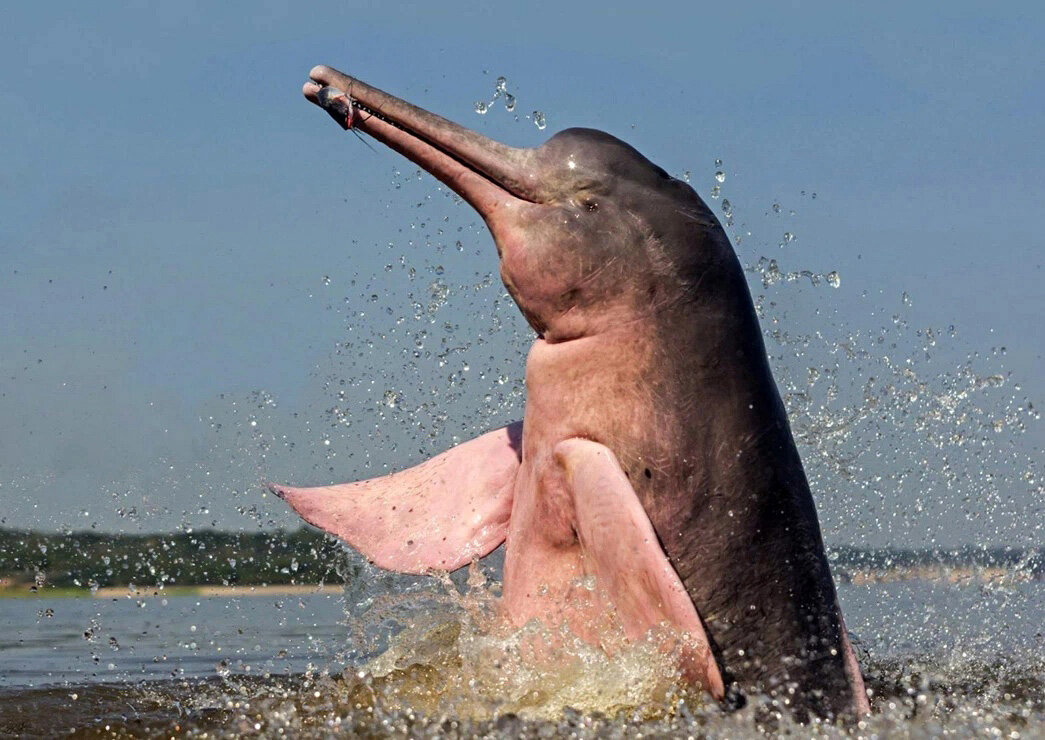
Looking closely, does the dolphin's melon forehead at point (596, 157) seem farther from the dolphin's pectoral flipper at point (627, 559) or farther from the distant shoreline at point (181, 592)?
the distant shoreline at point (181, 592)

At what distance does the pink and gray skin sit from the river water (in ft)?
0.86

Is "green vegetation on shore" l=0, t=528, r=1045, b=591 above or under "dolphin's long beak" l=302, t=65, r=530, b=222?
under

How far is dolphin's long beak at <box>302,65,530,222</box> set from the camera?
6352 mm

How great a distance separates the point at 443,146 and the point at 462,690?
248cm

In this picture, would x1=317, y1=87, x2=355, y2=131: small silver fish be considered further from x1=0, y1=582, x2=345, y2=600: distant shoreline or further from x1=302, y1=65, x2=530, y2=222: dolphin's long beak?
x1=0, y1=582, x2=345, y2=600: distant shoreline

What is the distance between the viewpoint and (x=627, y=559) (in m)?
5.58

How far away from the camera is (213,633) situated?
15641mm

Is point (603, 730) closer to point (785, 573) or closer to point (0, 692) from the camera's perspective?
point (785, 573)

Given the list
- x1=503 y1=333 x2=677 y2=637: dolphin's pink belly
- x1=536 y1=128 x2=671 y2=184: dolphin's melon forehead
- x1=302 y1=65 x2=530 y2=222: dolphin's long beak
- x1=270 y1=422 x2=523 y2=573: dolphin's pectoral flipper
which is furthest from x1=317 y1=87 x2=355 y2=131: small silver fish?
x1=270 y1=422 x2=523 y2=573: dolphin's pectoral flipper

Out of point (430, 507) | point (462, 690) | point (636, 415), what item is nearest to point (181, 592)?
point (430, 507)

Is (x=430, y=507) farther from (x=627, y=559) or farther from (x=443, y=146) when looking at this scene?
(x=443, y=146)

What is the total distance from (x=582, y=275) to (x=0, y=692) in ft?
13.5

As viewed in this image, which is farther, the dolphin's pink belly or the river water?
the dolphin's pink belly

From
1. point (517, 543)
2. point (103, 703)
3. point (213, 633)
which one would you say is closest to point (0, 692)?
point (103, 703)
